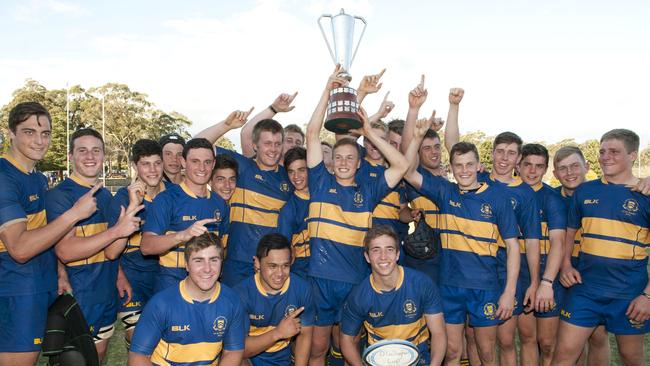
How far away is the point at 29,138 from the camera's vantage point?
3.23m

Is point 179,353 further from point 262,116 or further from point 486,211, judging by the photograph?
point 262,116

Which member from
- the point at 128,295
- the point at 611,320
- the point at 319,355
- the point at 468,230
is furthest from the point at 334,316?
the point at 611,320

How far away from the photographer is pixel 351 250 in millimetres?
4059

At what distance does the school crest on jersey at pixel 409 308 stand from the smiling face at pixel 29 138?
290cm

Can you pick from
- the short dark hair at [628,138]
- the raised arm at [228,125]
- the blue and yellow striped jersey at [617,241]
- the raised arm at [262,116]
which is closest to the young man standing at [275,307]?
the raised arm at [228,125]

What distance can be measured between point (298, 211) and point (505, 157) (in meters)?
1.99

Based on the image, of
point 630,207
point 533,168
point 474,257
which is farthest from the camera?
point 533,168

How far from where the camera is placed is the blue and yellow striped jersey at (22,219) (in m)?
3.03

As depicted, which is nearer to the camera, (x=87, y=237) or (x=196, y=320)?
(x=196, y=320)

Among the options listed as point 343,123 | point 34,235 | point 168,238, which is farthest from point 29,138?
point 343,123

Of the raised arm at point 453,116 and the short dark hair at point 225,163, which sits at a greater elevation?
the raised arm at point 453,116

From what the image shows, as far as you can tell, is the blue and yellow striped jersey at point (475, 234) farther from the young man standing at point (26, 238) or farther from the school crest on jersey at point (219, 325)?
the young man standing at point (26, 238)

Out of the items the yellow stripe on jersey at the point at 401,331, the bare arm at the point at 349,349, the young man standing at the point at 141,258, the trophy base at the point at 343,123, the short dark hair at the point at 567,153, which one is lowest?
the bare arm at the point at 349,349

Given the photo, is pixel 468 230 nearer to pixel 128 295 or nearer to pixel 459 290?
pixel 459 290
